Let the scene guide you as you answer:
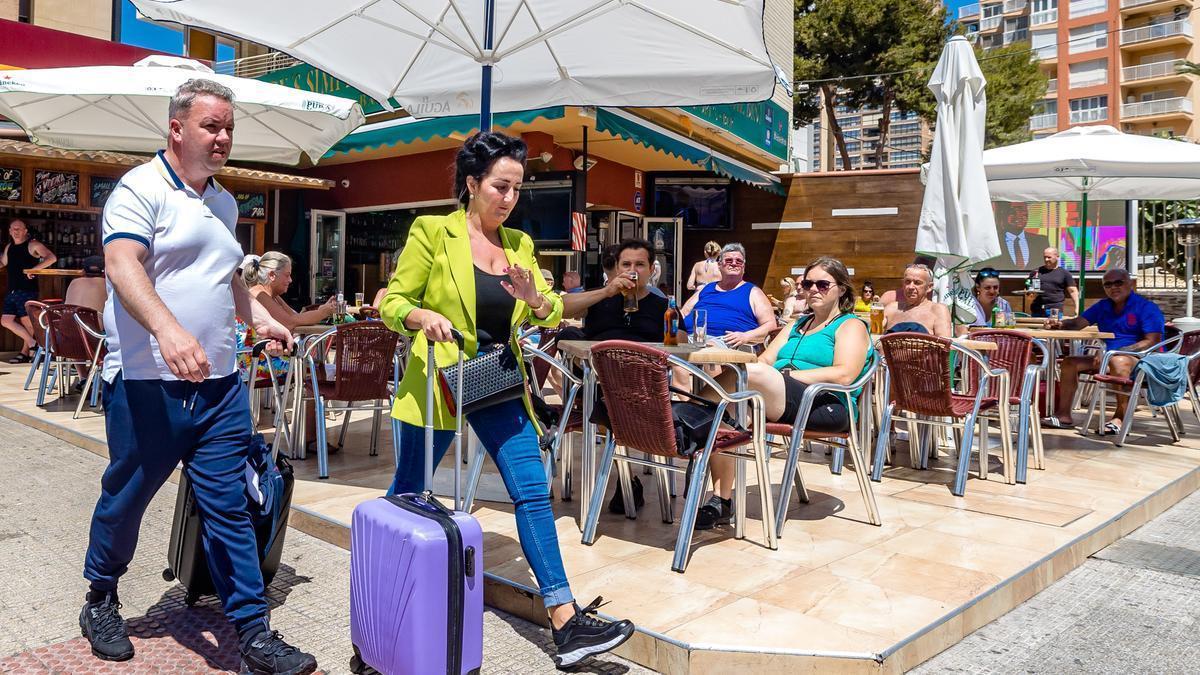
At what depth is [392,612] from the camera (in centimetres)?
225

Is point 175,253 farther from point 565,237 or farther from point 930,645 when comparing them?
point 565,237

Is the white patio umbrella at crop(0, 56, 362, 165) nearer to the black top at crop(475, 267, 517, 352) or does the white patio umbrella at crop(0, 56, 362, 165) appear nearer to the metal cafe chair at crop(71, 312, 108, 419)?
the metal cafe chair at crop(71, 312, 108, 419)

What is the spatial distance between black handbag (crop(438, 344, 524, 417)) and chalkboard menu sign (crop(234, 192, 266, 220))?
38.6 feet

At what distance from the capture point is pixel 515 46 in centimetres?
459

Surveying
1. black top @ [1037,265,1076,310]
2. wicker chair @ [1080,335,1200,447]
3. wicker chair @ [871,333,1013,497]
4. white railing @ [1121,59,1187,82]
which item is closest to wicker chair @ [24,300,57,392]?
wicker chair @ [871,333,1013,497]

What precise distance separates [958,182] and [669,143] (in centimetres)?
441

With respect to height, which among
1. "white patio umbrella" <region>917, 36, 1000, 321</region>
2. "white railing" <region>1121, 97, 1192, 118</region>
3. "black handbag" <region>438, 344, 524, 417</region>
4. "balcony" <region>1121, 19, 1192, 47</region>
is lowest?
"black handbag" <region>438, 344, 524, 417</region>

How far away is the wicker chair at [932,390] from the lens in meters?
4.64

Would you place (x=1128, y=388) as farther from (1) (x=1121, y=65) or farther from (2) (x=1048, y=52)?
(2) (x=1048, y=52)

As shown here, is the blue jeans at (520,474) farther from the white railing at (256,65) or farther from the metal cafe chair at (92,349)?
the white railing at (256,65)

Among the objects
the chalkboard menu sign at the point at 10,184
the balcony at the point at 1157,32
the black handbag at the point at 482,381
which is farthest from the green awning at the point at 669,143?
the balcony at the point at 1157,32

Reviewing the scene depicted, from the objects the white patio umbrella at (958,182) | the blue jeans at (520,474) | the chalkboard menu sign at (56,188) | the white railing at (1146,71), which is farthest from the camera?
the white railing at (1146,71)

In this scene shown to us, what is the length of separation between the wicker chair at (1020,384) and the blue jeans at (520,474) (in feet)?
10.8

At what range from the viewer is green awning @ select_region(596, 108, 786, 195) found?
28.7ft
